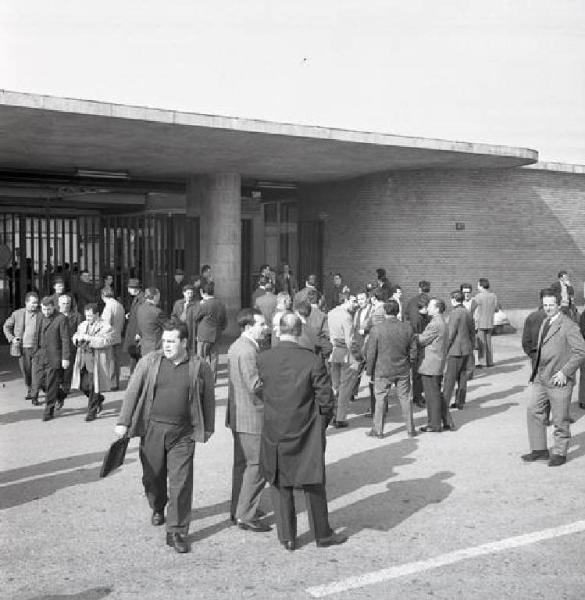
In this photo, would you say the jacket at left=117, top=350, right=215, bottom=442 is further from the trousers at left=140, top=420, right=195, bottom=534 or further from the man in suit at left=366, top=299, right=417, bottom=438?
the man in suit at left=366, top=299, right=417, bottom=438

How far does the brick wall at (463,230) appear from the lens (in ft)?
73.0

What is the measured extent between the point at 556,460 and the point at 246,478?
11.8 ft

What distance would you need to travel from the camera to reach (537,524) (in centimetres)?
661

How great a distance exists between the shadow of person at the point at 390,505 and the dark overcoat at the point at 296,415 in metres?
0.61

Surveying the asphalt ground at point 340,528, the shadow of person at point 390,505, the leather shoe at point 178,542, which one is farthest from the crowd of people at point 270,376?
the shadow of person at point 390,505

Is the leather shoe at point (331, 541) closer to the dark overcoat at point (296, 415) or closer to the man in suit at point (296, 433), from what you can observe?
the man in suit at point (296, 433)

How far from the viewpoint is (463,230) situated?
885 inches

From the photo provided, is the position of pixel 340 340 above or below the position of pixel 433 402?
above

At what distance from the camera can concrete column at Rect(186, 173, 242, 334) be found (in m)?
22.0

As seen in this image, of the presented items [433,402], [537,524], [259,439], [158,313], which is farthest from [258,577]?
[158,313]

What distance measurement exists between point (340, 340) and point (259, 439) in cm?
439

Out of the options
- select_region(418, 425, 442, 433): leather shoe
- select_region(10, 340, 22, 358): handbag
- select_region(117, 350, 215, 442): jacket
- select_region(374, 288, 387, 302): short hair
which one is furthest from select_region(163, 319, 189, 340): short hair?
select_region(10, 340, 22, 358): handbag

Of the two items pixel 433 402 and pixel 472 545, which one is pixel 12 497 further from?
pixel 433 402

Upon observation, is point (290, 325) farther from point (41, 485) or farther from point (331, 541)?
point (41, 485)
